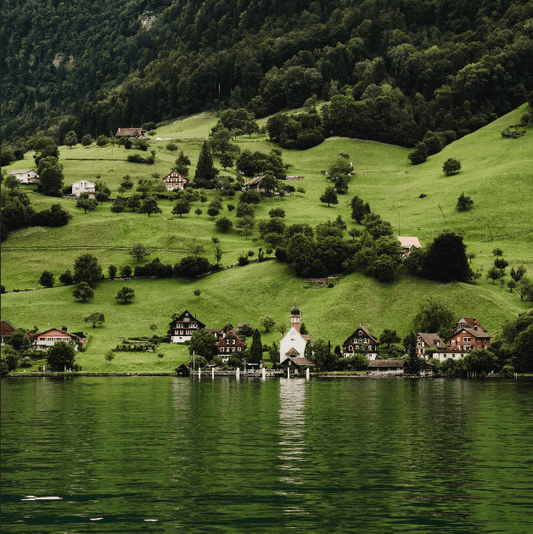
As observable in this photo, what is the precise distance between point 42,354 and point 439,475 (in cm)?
9927

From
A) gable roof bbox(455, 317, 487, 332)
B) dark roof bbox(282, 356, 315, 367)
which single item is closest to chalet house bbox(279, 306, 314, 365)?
dark roof bbox(282, 356, 315, 367)

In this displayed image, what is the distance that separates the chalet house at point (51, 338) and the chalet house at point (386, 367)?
150ft

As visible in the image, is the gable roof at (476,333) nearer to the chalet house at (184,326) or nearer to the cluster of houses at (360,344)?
the cluster of houses at (360,344)

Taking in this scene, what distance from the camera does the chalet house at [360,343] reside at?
13125 cm

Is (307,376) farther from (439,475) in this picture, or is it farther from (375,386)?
(439,475)

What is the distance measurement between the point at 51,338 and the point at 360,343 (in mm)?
48393

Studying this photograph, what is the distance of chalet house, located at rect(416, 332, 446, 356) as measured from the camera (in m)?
130

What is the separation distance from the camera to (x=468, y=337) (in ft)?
423

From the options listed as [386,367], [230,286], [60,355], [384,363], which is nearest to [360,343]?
[384,363]

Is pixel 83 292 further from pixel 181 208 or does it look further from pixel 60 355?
pixel 181 208

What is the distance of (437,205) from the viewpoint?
651 ft

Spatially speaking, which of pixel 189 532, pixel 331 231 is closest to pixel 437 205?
pixel 331 231

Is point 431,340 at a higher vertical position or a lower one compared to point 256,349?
higher

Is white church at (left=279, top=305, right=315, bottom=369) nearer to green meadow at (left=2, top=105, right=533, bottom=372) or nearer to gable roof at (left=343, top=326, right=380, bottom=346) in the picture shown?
green meadow at (left=2, top=105, right=533, bottom=372)
